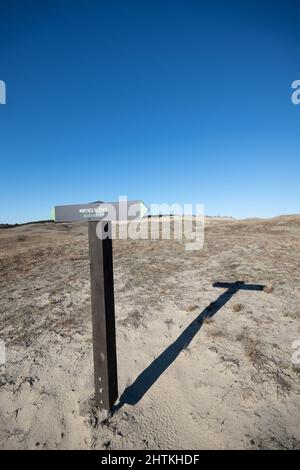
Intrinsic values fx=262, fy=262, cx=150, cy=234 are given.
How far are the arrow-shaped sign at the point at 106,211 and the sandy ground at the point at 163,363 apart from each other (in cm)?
304

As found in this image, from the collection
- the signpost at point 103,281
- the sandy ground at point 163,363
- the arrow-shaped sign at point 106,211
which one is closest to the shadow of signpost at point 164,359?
the sandy ground at point 163,363

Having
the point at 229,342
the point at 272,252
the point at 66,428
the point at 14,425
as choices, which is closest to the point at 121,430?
the point at 66,428

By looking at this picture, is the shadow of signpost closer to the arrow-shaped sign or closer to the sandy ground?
the sandy ground

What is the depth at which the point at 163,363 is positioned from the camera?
5137 millimetres

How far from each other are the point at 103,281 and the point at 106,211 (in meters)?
1.02

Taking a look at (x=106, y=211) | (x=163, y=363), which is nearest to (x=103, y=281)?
(x=106, y=211)

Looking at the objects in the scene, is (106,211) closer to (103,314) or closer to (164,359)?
(103,314)

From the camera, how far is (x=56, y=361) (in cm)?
535

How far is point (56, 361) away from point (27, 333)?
1.57 meters

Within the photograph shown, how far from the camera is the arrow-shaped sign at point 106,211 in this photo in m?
3.60

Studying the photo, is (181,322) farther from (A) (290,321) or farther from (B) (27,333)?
(B) (27,333)

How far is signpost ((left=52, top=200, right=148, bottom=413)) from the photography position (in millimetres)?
3732

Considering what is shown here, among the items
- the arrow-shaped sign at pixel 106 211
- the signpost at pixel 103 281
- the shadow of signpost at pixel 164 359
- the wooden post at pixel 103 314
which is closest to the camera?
the arrow-shaped sign at pixel 106 211

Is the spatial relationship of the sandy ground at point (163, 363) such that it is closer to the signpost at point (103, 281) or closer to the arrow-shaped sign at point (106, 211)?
the signpost at point (103, 281)
